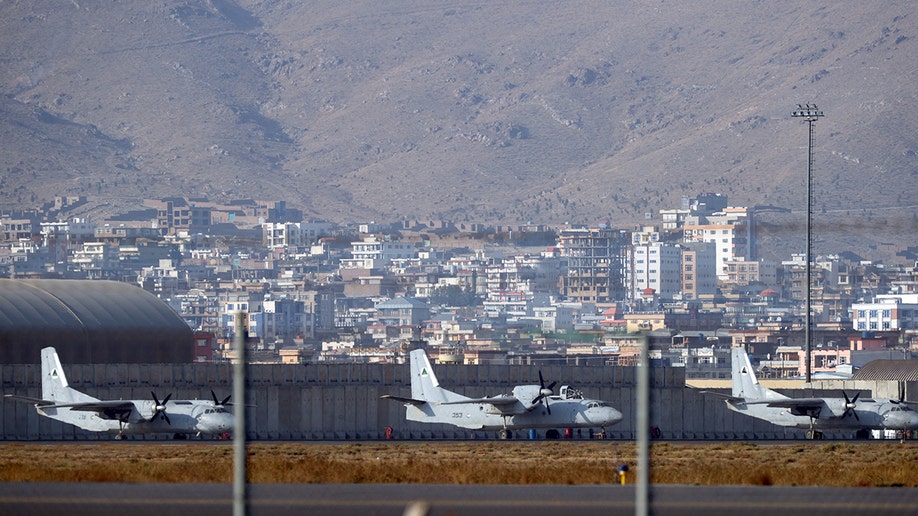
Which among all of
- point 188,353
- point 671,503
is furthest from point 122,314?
point 671,503

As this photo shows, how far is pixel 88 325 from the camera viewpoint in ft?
323

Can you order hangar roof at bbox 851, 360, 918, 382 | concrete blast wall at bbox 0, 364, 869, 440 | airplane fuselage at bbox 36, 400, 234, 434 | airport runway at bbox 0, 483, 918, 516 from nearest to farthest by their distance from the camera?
airport runway at bbox 0, 483, 918, 516
airplane fuselage at bbox 36, 400, 234, 434
concrete blast wall at bbox 0, 364, 869, 440
hangar roof at bbox 851, 360, 918, 382

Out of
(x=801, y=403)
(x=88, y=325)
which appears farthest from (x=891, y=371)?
(x=88, y=325)

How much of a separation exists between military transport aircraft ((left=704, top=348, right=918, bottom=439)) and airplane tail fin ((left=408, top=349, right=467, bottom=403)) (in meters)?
12.1

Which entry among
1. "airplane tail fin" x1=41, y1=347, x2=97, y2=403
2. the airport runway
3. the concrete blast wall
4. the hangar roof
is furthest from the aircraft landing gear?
the airport runway

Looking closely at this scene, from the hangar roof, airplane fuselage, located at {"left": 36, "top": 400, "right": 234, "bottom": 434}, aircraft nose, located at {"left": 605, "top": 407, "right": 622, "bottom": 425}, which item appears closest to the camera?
airplane fuselage, located at {"left": 36, "top": 400, "right": 234, "bottom": 434}

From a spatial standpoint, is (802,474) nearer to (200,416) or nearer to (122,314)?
(200,416)

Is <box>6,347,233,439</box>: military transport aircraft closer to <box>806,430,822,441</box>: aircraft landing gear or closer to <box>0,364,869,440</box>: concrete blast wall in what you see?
<box>0,364,869,440</box>: concrete blast wall

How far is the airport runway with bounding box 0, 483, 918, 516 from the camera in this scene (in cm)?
3547

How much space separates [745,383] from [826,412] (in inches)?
204

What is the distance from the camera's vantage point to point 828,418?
78375 millimetres

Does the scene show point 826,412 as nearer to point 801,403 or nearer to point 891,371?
point 801,403

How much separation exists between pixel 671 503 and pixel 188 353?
7163 cm

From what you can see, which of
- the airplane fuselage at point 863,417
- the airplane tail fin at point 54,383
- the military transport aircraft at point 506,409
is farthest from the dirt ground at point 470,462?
the airplane fuselage at point 863,417
